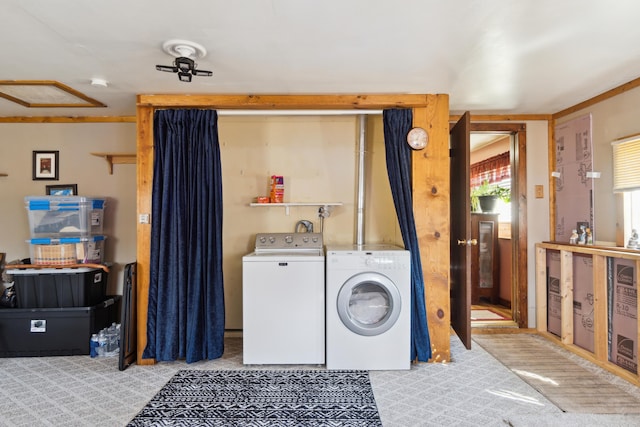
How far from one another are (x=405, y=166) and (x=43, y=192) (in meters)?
3.78

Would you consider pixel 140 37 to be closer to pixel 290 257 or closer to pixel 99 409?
pixel 290 257

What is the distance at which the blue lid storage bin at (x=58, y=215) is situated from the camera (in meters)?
3.54

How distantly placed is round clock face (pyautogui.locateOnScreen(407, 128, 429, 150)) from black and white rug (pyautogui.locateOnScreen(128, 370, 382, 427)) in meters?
1.89

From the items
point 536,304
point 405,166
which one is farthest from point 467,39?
point 536,304

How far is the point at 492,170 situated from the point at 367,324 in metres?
4.04

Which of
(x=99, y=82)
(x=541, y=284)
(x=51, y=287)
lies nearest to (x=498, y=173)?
(x=541, y=284)

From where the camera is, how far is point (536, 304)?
4059mm

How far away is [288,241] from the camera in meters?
3.46

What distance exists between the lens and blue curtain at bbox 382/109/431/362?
3152 mm

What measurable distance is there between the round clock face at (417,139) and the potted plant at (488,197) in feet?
7.85

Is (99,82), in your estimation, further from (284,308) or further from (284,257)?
(284,308)

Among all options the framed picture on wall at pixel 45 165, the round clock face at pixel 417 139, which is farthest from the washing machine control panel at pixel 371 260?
the framed picture on wall at pixel 45 165

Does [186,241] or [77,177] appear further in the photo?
[77,177]

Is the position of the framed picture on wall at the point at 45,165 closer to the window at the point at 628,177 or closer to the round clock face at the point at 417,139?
the round clock face at the point at 417,139
